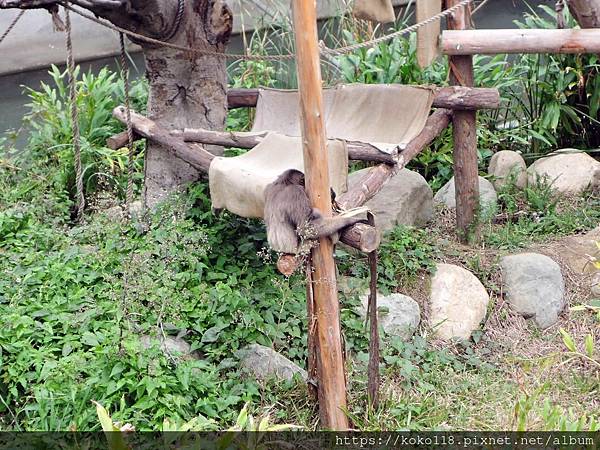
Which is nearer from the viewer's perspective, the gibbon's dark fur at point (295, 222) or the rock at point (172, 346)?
the gibbon's dark fur at point (295, 222)

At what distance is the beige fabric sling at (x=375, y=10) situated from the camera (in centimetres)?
429

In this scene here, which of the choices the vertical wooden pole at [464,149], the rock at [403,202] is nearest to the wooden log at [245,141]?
the rock at [403,202]

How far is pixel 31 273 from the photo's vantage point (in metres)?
4.02

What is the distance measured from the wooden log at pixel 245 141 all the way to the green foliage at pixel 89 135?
0.74 m

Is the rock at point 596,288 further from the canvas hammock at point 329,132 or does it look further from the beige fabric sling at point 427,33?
the beige fabric sling at point 427,33

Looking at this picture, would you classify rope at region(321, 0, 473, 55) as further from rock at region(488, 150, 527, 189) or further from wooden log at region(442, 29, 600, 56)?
rock at region(488, 150, 527, 189)

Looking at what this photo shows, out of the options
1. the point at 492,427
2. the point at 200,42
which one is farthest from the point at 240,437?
the point at 200,42

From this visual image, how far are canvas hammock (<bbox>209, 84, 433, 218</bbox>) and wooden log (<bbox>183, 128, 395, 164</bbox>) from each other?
49 mm

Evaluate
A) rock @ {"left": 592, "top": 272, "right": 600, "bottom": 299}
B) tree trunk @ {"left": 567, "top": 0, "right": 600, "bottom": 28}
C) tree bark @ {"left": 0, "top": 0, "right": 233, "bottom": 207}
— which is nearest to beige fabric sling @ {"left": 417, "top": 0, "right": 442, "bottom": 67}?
tree trunk @ {"left": 567, "top": 0, "right": 600, "bottom": 28}

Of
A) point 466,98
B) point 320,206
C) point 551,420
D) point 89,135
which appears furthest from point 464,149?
point 89,135

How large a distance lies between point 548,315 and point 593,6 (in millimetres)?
1802

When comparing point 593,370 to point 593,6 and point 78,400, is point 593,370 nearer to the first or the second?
point 593,6

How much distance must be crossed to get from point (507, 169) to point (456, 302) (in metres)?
1.61

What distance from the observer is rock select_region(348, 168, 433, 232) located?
195 inches
